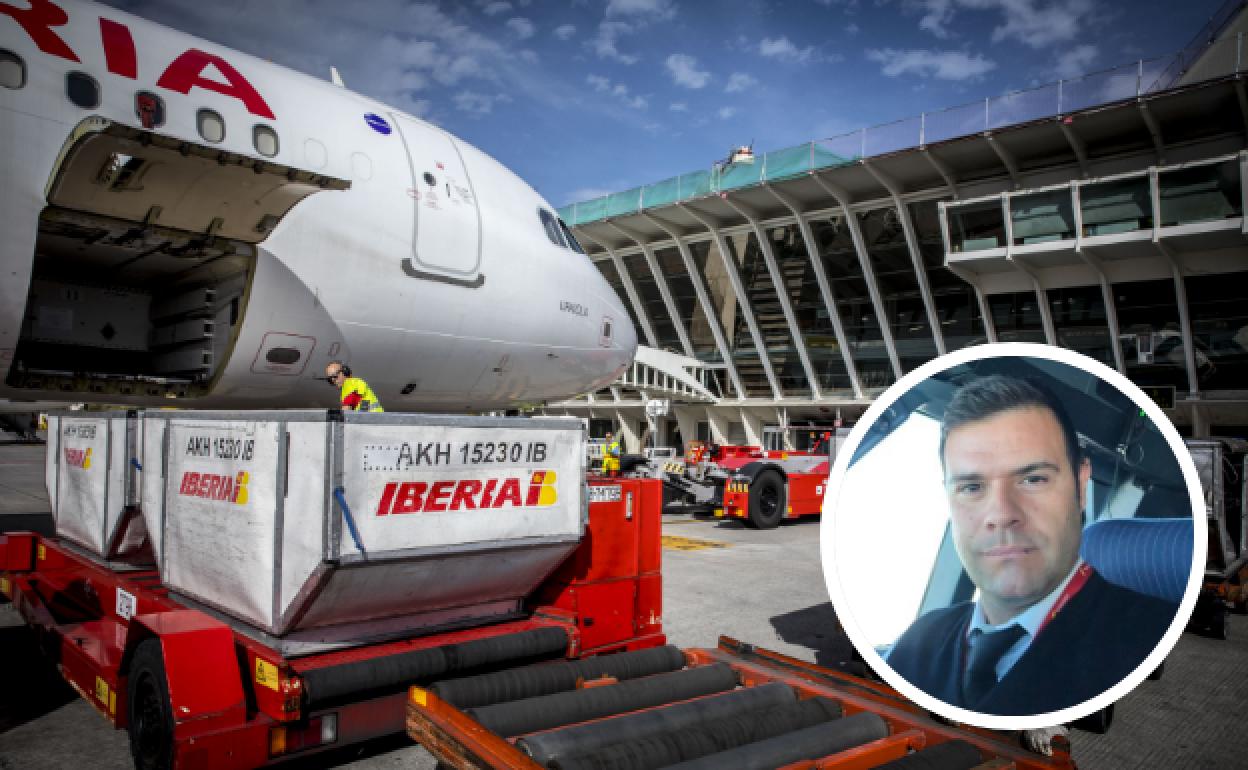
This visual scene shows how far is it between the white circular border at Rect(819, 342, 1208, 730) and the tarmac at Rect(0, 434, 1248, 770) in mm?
2786

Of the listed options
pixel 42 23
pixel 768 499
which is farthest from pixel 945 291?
pixel 42 23

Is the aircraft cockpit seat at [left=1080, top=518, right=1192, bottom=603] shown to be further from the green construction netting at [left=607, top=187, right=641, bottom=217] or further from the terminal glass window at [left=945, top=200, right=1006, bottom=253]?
the green construction netting at [left=607, top=187, right=641, bottom=217]

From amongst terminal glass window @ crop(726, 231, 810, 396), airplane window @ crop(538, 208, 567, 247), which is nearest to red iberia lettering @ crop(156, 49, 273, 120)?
airplane window @ crop(538, 208, 567, 247)

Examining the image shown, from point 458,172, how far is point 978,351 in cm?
753

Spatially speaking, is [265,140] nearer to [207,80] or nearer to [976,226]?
[207,80]

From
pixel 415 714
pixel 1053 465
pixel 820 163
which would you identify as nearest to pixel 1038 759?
pixel 1053 465

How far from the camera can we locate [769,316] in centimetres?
3288

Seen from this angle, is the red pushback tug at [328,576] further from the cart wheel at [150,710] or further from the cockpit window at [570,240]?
the cockpit window at [570,240]

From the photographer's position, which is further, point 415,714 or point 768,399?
point 768,399

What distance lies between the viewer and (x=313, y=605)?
3539mm

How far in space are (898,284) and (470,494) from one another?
90.8 feet

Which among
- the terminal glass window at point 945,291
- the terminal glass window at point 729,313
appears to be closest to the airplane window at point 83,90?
the terminal glass window at point 945,291

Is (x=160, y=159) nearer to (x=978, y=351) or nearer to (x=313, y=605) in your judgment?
(x=313, y=605)

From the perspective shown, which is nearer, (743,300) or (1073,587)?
(1073,587)
